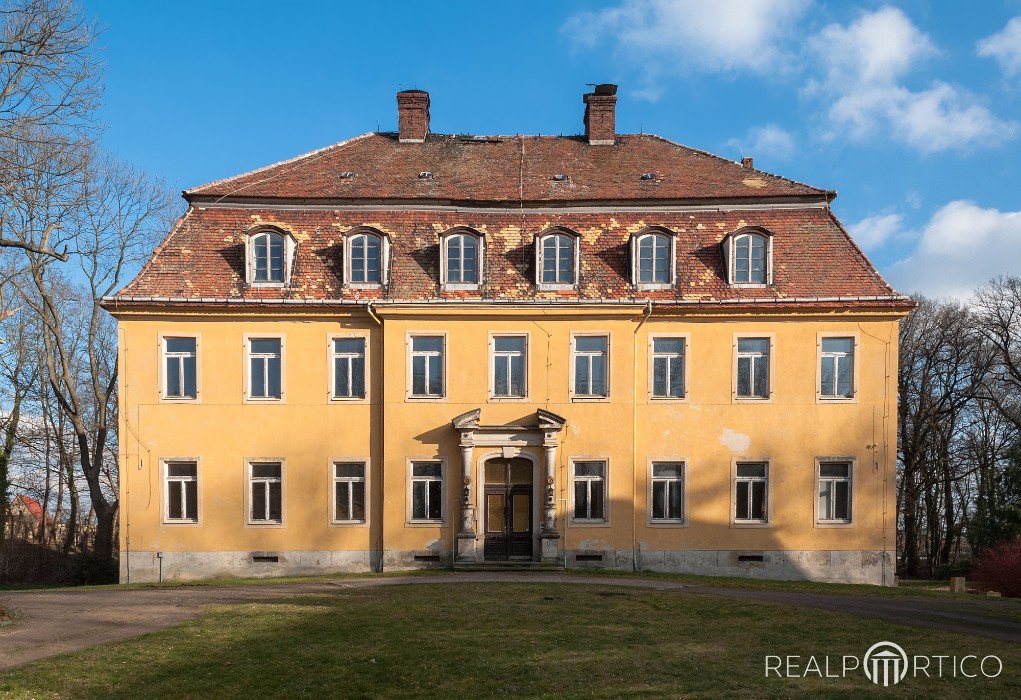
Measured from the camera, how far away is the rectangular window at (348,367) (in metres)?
22.1

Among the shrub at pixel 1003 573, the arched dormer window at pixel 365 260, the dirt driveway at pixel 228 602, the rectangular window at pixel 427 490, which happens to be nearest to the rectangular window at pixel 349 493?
the rectangular window at pixel 427 490

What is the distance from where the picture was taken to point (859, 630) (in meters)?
12.7

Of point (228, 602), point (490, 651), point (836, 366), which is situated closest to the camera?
point (490, 651)

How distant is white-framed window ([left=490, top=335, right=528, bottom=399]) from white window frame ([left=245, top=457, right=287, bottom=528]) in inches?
243

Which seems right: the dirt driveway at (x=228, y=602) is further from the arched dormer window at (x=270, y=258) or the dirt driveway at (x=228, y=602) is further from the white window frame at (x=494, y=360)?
the arched dormer window at (x=270, y=258)

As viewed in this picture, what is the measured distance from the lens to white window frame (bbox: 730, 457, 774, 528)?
21844 millimetres

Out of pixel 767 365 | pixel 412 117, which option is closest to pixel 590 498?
pixel 767 365

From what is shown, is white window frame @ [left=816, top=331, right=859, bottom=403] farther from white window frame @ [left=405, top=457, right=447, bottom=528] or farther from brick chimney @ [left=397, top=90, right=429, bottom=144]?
brick chimney @ [left=397, top=90, right=429, bottom=144]

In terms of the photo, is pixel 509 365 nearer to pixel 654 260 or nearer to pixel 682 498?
pixel 654 260

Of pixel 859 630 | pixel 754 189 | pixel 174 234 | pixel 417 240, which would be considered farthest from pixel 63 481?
pixel 859 630

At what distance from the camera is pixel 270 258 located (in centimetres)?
2195

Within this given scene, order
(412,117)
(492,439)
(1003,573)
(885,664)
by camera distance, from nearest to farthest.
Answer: (885,664), (1003,573), (492,439), (412,117)

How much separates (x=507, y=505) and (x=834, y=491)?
29.6ft

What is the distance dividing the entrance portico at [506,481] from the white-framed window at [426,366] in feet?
3.64
